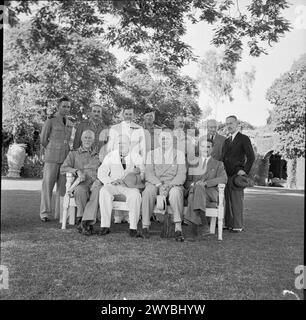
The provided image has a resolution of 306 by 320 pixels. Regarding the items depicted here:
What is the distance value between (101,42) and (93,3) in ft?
2.36

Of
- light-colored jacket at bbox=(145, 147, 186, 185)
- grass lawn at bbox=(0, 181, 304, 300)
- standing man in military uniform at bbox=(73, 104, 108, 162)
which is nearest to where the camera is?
grass lawn at bbox=(0, 181, 304, 300)

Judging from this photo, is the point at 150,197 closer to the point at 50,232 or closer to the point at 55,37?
A: the point at 50,232

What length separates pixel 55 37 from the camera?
3367 millimetres

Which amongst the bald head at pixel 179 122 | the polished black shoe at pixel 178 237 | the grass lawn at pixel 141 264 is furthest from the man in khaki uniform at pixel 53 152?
the polished black shoe at pixel 178 237

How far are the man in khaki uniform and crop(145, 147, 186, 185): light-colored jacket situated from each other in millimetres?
1571

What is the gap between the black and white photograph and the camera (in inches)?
125

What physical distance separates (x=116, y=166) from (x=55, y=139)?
1294mm

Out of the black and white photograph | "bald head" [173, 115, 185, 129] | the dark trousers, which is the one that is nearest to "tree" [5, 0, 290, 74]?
the black and white photograph

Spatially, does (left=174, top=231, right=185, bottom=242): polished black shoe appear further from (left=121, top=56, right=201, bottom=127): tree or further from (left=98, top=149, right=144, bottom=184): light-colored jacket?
(left=121, top=56, right=201, bottom=127): tree

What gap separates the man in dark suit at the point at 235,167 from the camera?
6.16 metres

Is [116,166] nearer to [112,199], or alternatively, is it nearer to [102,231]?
[112,199]
